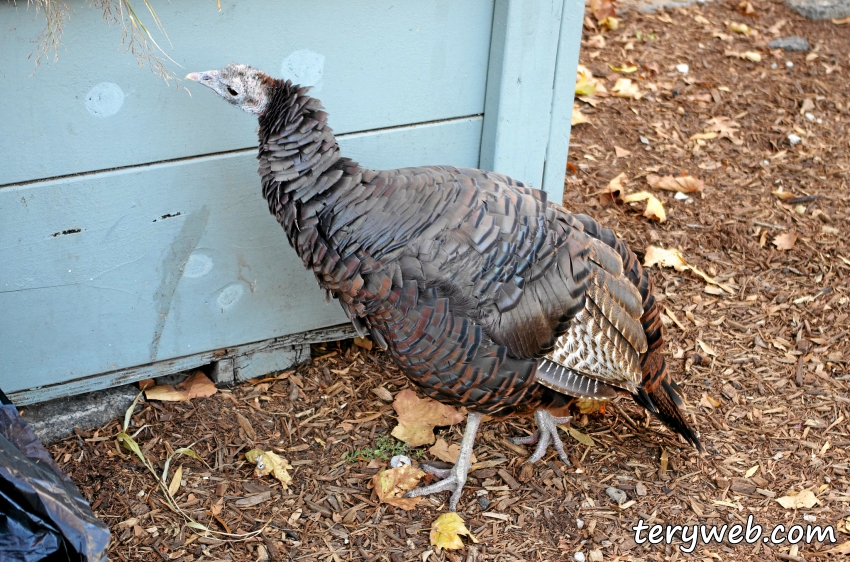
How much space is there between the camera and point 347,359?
358 centimetres

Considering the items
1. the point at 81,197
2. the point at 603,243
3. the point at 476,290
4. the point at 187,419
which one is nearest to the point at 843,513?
the point at 603,243

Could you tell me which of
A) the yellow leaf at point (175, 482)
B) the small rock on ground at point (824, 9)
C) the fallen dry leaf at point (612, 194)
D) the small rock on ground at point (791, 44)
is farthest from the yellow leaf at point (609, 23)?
the yellow leaf at point (175, 482)

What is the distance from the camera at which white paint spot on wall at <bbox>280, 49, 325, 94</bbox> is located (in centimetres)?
288

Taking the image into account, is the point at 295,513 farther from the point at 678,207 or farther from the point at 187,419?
the point at 678,207

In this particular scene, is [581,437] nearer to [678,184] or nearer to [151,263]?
[151,263]

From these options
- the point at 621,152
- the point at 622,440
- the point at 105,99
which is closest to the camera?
the point at 105,99

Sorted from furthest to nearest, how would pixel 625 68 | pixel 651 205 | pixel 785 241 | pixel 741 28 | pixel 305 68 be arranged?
pixel 741 28
pixel 625 68
pixel 651 205
pixel 785 241
pixel 305 68

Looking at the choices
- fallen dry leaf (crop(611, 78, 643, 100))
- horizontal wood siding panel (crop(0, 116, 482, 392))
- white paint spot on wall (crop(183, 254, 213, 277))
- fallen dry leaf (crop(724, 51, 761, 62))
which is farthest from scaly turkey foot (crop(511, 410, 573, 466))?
fallen dry leaf (crop(724, 51, 761, 62))

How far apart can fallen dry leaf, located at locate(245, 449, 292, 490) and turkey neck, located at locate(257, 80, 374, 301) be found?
85 cm

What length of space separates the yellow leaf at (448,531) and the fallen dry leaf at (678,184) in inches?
100

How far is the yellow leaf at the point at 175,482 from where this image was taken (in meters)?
2.90

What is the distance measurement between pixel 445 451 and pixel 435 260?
1.01 meters

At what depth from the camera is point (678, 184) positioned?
4629mm

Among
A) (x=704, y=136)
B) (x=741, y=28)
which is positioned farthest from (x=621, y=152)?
(x=741, y=28)
